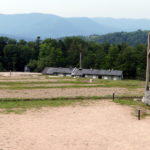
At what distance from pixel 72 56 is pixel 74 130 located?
173ft

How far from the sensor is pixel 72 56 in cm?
6309

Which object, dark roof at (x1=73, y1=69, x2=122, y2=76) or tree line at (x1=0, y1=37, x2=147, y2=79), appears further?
tree line at (x1=0, y1=37, x2=147, y2=79)

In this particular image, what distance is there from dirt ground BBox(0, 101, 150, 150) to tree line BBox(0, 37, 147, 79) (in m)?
37.8

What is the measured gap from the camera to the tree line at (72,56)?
174ft

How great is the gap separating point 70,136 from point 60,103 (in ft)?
20.2

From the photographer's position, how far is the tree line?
53.0 m

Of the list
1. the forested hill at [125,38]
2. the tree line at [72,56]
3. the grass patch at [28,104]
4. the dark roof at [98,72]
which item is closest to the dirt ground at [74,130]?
the grass patch at [28,104]

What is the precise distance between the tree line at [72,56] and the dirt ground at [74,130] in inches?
1489

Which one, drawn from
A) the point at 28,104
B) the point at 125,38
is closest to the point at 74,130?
the point at 28,104

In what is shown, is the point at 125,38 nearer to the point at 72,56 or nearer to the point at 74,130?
the point at 72,56

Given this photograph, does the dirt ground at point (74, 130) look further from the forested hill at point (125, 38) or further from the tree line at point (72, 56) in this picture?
the forested hill at point (125, 38)

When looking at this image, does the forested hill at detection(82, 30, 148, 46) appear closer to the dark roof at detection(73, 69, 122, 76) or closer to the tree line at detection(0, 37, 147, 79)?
the tree line at detection(0, 37, 147, 79)

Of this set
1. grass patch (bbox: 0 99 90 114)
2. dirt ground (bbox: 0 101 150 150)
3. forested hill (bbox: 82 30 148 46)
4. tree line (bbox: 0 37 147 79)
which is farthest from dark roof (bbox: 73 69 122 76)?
forested hill (bbox: 82 30 148 46)

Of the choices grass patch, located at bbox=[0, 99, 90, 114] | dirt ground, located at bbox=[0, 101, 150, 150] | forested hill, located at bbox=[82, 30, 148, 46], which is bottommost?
dirt ground, located at bbox=[0, 101, 150, 150]
